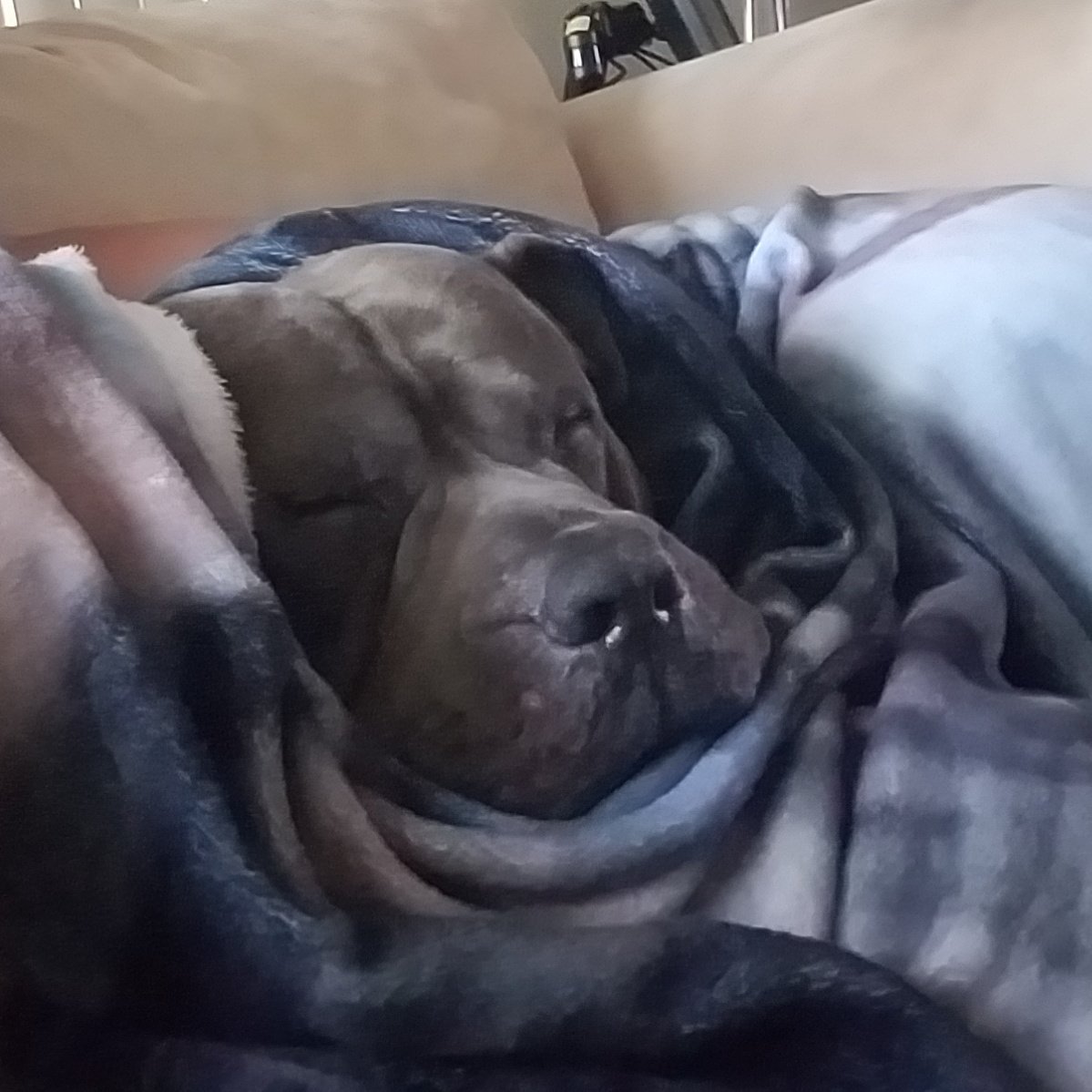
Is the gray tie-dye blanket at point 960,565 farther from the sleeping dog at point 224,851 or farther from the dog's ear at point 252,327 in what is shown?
the dog's ear at point 252,327

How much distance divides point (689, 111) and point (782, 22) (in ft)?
2.04

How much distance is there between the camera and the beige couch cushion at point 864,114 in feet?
3.26

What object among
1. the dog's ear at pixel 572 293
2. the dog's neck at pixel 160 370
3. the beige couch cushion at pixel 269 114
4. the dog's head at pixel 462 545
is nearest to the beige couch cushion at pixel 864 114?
the beige couch cushion at pixel 269 114

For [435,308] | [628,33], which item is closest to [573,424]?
[435,308]

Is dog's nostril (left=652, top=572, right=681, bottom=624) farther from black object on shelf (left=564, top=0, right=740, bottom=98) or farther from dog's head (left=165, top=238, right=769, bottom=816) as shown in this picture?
black object on shelf (left=564, top=0, right=740, bottom=98)

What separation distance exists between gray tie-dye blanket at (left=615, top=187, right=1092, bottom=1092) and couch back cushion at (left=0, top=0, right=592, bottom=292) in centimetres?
16

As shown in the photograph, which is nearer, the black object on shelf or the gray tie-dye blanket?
the gray tie-dye blanket

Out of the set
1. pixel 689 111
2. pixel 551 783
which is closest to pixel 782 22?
pixel 689 111

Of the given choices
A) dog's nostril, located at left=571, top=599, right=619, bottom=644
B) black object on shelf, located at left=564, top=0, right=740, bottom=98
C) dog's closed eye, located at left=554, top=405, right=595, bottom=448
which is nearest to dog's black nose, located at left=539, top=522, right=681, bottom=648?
A: dog's nostril, located at left=571, top=599, right=619, bottom=644

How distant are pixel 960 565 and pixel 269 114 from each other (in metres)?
0.47

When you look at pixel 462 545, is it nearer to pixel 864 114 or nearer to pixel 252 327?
pixel 252 327

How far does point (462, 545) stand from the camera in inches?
23.2

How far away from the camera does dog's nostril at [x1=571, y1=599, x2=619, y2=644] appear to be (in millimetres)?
553

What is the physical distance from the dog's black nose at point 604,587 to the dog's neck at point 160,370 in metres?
0.12
